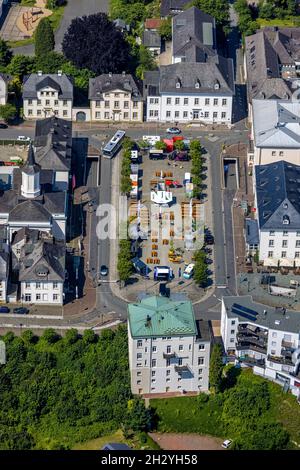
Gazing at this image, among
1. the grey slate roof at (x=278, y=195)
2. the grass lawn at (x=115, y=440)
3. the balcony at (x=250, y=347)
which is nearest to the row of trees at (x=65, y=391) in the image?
the grass lawn at (x=115, y=440)

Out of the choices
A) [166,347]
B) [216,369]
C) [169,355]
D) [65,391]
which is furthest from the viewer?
[216,369]

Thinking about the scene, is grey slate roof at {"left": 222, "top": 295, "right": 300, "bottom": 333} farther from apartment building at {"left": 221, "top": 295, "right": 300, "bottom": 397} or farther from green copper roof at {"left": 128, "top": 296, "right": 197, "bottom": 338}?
green copper roof at {"left": 128, "top": 296, "right": 197, "bottom": 338}

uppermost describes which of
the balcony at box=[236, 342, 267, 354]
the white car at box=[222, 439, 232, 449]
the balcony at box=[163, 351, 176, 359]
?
the balcony at box=[236, 342, 267, 354]

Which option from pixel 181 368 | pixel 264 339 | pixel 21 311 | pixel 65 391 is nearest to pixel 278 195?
pixel 264 339

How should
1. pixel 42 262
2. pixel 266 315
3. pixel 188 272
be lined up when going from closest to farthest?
1. pixel 266 315
2. pixel 42 262
3. pixel 188 272

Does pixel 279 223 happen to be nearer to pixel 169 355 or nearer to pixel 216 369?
pixel 216 369

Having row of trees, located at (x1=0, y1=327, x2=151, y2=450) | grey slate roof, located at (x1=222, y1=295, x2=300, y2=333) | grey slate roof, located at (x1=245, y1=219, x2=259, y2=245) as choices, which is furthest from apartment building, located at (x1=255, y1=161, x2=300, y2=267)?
row of trees, located at (x1=0, y1=327, x2=151, y2=450)
